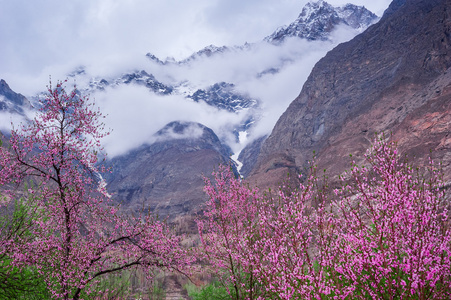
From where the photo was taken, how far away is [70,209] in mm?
9336

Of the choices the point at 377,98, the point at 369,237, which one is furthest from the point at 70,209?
the point at 377,98

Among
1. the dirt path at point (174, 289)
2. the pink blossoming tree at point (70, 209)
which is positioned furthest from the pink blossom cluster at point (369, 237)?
the dirt path at point (174, 289)

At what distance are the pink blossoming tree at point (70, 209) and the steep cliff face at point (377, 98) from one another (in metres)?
57.0

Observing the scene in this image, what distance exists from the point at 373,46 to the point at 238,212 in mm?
127497

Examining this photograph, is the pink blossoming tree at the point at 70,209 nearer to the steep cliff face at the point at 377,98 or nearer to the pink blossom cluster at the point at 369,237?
the pink blossom cluster at the point at 369,237

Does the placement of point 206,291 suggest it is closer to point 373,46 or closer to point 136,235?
point 136,235

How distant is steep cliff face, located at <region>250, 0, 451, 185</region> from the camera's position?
67812 mm

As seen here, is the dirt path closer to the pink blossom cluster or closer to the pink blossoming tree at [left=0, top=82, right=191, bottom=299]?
the pink blossoming tree at [left=0, top=82, right=191, bottom=299]

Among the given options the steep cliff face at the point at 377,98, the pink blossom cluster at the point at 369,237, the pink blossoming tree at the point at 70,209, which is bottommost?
the pink blossom cluster at the point at 369,237

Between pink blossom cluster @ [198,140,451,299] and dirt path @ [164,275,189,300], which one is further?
dirt path @ [164,275,189,300]

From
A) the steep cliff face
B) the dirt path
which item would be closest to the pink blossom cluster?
the dirt path

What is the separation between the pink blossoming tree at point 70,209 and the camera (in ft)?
29.5

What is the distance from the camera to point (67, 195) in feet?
30.9

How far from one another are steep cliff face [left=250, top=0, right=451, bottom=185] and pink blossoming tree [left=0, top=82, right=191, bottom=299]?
5697cm
